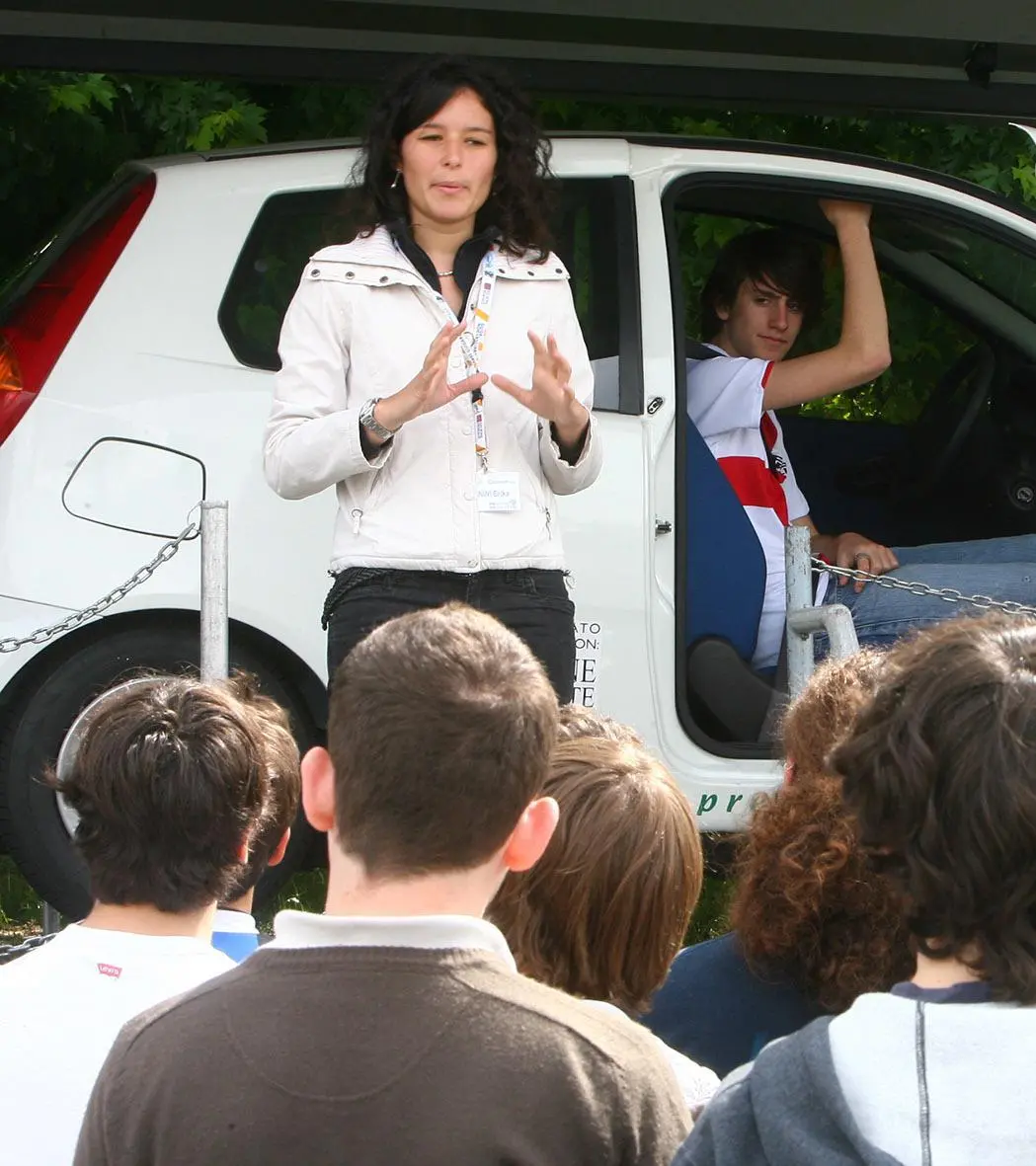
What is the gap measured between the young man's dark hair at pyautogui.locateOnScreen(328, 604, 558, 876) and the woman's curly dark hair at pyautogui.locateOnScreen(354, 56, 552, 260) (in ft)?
6.29

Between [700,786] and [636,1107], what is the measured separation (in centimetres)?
266

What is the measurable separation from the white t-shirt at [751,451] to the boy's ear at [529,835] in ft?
8.75

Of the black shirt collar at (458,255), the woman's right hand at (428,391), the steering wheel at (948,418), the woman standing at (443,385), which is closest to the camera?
the woman's right hand at (428,391)

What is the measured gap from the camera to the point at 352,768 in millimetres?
1522

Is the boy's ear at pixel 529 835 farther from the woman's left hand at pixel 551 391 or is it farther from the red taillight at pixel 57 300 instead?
the red taillight at pixel 57 300

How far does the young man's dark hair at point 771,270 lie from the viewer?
15.2 feet

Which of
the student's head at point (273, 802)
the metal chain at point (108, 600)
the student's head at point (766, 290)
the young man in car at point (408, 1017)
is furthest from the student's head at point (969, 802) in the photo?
the student's head at point (766, 290)

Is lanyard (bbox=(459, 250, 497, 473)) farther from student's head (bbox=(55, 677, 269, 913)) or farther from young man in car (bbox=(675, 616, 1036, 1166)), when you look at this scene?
young man in car (bbox=(675, 616, 1036, 1166))

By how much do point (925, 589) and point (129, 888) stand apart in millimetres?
2394

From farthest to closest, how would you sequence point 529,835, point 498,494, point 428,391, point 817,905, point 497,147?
point 497,147 → point 498,494 → point 428,391 → point 817,905 → point 529,835

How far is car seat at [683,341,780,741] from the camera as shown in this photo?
416 centimetres

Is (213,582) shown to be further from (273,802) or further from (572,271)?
(572,271)

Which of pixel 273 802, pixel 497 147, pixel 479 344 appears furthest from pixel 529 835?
pixel 497 147

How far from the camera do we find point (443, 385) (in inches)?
118
